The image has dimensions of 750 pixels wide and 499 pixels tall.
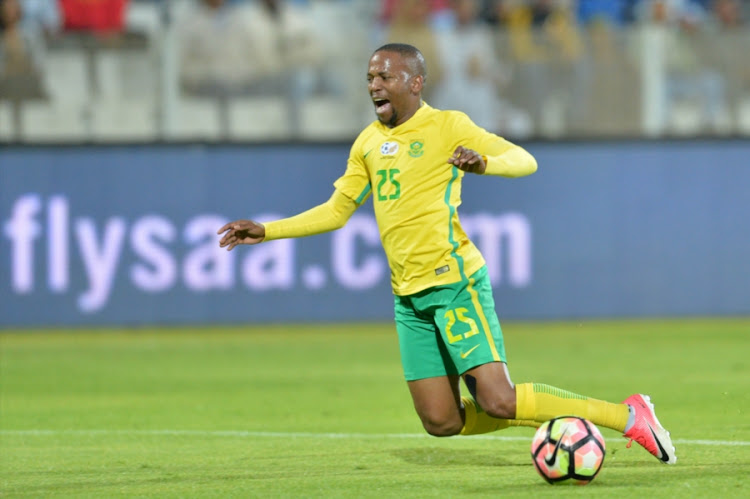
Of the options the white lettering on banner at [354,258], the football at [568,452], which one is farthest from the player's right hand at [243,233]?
the white lettering on banner at [354,258]

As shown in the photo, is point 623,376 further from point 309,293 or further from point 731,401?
point 309,293

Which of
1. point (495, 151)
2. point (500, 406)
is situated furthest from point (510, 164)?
point (500, 406)

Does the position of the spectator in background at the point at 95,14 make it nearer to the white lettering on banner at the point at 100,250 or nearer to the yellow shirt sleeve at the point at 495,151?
the white lettering on banner at the point at 100,250

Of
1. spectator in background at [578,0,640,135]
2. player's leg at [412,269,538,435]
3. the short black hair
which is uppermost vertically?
spectator in background at [578,0,640,135]

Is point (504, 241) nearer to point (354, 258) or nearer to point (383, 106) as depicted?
point (354, 258)

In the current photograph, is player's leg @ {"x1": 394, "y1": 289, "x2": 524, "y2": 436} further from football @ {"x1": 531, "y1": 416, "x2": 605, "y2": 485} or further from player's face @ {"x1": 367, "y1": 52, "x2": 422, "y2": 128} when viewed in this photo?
player's face @ {"x1": 367, "y1": 52, "x2": 422, "y2": 128}

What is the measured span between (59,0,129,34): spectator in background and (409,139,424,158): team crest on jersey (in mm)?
8450

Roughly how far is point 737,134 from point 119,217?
652 cm

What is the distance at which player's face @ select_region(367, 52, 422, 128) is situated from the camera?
6.78 meters

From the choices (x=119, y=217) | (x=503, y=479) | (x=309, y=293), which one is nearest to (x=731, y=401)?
(x=503, y=479)

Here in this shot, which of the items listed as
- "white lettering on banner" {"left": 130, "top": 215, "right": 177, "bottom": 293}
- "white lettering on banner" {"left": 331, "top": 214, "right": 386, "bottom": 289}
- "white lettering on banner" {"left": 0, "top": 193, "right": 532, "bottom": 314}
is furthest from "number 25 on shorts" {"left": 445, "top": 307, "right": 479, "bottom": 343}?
"white lettering on banner" {"left": 130, "top": 215, "right": 177, "bottom": 293}

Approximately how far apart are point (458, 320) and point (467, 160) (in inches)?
35.2

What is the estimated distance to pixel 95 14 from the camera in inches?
579

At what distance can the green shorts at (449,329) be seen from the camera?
6.54 meters
